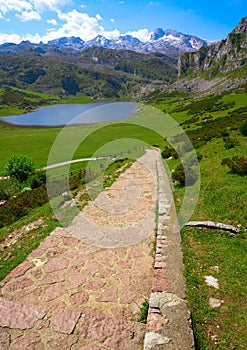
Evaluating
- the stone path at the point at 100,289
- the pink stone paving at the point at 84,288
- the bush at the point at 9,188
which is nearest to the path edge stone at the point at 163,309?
the stone path at the point at 100,289

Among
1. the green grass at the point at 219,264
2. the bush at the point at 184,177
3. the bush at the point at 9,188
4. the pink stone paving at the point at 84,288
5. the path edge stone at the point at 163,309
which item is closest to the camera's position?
the path edge stone at the point at 163,309

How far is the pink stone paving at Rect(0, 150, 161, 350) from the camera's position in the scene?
670 cm

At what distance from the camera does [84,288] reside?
28.2ft

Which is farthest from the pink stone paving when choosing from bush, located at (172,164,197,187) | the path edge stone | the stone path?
bush, located at (172,164,197,187)

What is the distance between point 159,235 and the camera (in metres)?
11.3

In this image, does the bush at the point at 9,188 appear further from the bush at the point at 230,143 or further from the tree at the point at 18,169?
the bush at the point at 230,143

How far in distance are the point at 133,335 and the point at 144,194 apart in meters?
11.0

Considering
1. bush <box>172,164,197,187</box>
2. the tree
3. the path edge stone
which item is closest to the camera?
the path edge stone

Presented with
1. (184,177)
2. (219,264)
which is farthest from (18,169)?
(219,264)

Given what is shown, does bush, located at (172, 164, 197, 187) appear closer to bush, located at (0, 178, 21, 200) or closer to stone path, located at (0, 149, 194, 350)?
stone path, located at (0, 149, 194, 350)

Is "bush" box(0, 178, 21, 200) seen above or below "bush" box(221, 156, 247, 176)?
below

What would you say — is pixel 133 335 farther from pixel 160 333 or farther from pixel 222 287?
pixel 222 287

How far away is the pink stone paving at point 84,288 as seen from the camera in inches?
264

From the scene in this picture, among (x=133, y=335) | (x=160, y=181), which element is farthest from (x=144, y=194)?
(x=133, y=335)
